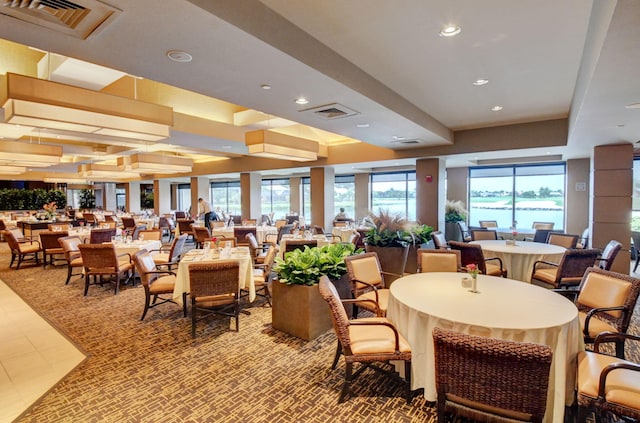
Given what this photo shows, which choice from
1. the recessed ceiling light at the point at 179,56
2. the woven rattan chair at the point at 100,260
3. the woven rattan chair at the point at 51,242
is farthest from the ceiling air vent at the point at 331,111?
the woven rattan chair at the point at 51,242

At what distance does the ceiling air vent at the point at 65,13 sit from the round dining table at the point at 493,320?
3073mm

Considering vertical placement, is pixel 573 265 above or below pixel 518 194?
below

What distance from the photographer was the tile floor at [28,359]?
2770 mm

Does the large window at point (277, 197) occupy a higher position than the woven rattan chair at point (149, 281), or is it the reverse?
the large window at point (277, 197)

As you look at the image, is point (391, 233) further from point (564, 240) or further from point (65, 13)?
point (65, 13)

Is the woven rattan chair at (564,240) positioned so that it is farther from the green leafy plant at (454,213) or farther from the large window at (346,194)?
the large window at (346,194)

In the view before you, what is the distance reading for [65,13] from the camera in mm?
2355

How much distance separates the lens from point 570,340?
2.29 meters

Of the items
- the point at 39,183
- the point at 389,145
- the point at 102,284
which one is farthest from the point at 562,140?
the point at 39,183

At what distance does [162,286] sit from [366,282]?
9.09ft

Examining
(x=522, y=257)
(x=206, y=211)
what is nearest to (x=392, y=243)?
(x=522, y=257)

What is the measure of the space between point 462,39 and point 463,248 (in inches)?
119

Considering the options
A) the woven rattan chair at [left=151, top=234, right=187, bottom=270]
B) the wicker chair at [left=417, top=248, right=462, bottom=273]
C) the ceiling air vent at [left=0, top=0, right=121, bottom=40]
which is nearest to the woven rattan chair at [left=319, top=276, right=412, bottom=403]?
the wicker chair at [left=417, top=248, right=462, bottom=273]

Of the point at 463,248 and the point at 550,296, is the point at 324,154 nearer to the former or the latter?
the point at 463,248
